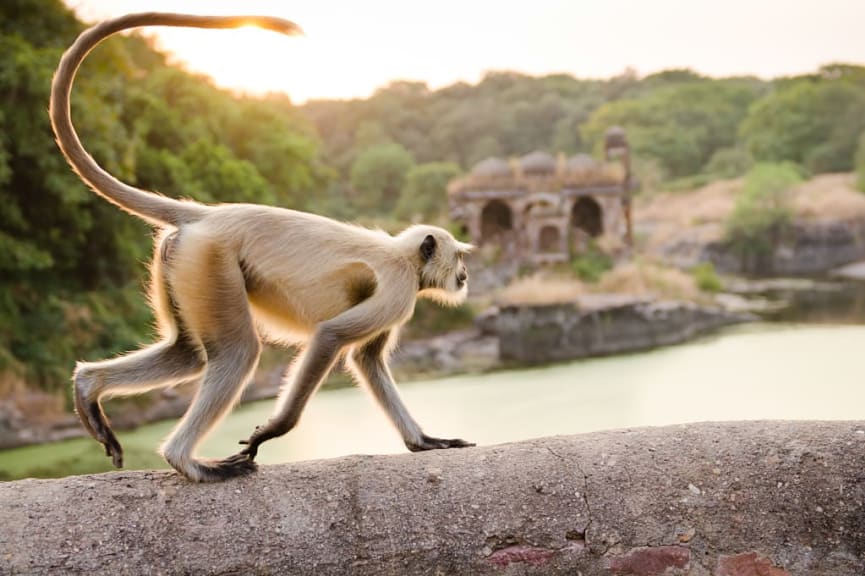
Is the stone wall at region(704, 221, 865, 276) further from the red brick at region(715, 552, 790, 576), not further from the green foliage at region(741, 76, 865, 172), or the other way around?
the red brick at region(715, 552, 790, 576)

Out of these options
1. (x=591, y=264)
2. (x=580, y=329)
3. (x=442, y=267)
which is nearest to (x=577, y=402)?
(x=580, y=329)

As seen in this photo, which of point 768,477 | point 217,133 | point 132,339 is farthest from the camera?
point 217,133

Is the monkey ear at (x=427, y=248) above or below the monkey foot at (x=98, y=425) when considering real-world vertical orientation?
above

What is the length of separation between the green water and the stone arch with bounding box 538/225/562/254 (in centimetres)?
724

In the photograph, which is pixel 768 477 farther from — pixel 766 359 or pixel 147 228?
pixel 766 359

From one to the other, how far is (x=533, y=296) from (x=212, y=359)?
2377 centimetres

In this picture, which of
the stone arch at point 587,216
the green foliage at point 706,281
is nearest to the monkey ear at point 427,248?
the green foliage at point 706,281

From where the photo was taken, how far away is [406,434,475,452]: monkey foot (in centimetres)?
378

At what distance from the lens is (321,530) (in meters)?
3.14

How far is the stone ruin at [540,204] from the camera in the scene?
3253cm

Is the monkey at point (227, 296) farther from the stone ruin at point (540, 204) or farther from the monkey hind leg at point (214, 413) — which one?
the stone ruin at point (540, 204)

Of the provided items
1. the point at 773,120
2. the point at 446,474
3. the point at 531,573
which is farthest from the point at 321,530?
the point at 773,120

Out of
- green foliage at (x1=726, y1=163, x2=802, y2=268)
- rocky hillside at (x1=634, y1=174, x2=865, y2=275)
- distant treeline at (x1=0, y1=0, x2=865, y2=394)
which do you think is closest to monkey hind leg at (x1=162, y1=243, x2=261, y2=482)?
distant treeline at (x1=0, y1=0, x2=865, y2=394)

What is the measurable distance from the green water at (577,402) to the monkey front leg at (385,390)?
33.7 feet
